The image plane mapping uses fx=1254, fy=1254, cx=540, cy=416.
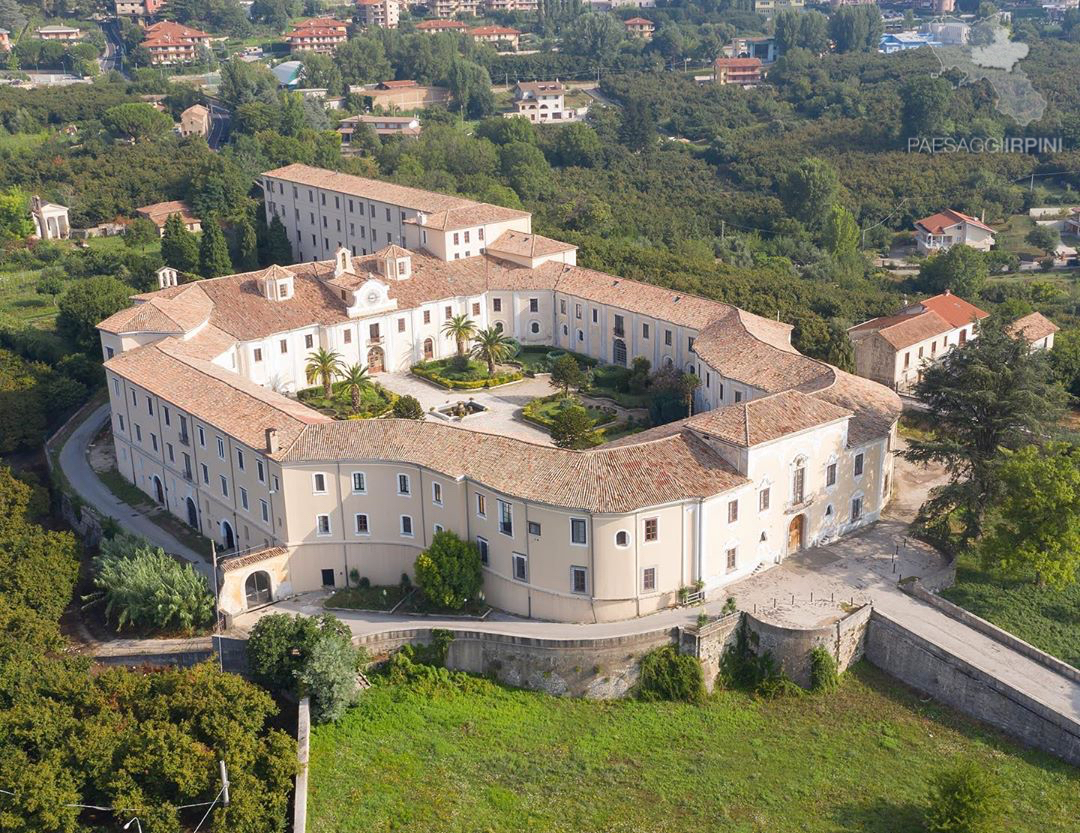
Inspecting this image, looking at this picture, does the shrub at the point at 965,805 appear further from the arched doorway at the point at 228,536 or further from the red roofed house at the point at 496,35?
the red roofed house at the point at 496,35

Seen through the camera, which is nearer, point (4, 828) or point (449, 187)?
point (4, 828)

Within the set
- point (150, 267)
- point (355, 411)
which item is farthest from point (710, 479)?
point (150, 267)

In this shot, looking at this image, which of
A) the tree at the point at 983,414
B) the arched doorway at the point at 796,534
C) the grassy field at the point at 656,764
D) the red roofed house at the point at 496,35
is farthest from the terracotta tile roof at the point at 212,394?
the red roofed house at the point at 496,35

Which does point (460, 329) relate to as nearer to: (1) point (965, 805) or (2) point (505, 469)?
(2) point (505, 469)

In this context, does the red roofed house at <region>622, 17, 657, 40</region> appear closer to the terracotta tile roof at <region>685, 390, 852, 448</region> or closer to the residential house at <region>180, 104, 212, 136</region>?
the residential house at <region>180, 104, 212, 136</region>

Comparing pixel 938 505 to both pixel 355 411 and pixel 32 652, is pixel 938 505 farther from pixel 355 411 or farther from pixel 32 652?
pixel 32 652

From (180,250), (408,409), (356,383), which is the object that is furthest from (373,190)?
(408,409)
